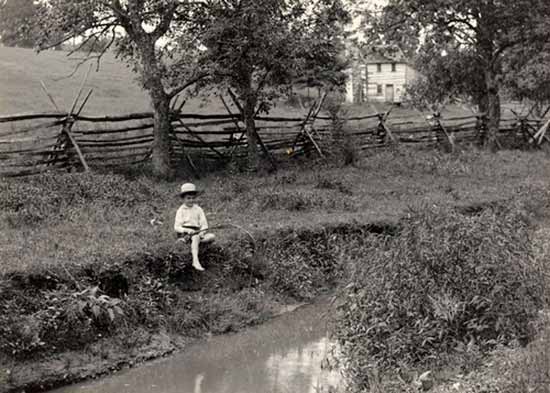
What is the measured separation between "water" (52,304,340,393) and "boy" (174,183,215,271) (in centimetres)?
130

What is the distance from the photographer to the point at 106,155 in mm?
16969

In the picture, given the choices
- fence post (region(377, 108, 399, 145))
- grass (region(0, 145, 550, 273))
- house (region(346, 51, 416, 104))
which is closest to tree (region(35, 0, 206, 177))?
grass (region(0, 145, 550, 273))

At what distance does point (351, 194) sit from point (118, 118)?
565cm

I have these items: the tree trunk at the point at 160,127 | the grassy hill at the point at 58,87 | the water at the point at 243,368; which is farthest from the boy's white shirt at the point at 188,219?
the grassy hill at the point at 58,87

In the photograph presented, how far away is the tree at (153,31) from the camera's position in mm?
15391

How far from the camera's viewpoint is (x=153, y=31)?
53.7 ft

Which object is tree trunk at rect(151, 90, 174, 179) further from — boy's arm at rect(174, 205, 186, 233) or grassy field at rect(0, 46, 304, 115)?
boy's arm at rect(174, 205, 186, 233)

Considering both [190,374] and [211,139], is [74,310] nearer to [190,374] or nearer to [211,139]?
[190,374]

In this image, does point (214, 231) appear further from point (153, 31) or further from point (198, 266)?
point (153, 31)

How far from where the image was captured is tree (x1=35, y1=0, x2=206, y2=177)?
15.4 metres

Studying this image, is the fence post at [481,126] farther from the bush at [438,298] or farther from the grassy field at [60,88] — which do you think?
the bush at [438,298]

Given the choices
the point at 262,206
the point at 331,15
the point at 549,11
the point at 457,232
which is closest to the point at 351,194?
the point at 262,206

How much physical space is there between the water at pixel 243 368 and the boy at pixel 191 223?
130 cm

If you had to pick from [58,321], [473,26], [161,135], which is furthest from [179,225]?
[473,26]
